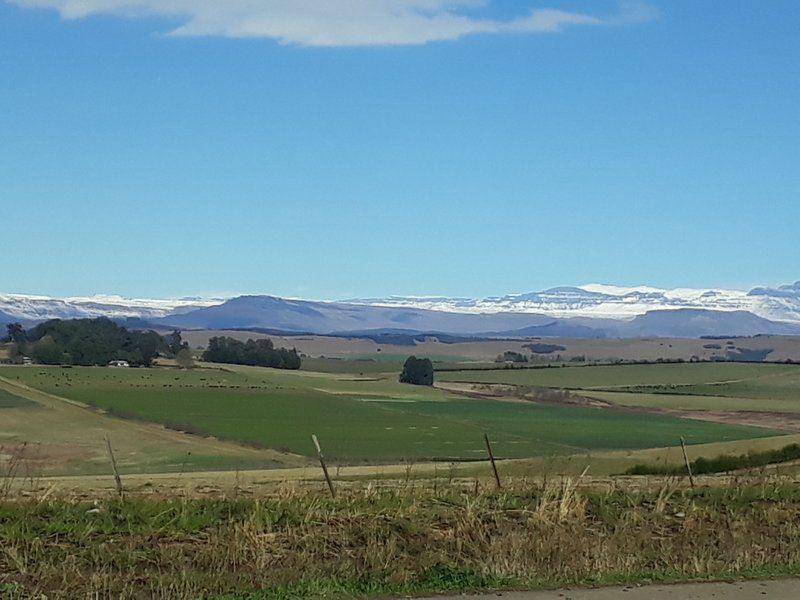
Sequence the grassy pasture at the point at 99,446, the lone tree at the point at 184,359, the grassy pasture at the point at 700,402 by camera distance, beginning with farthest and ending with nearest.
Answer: the lone tree at the point at 184,359, the grassy pasture at the point at 700,402, the grassy pasture at the point at 99,446

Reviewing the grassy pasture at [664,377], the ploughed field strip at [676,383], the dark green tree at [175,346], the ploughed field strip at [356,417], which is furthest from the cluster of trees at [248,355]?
the ploughed field strip at [356,417]

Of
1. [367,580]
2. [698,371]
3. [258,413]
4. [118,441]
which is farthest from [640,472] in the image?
[698,371]

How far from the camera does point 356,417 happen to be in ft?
269

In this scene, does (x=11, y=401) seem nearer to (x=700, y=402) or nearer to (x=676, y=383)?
(x=700, y=402)

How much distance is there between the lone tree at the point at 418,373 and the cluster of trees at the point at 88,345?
97.6 ft

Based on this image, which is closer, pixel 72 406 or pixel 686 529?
pixel 686 529

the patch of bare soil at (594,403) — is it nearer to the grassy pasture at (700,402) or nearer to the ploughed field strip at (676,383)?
the grassy pasture at (700,402)

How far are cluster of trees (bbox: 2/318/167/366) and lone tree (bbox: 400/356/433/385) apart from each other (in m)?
29.8

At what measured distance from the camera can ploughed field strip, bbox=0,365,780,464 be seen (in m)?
64.1

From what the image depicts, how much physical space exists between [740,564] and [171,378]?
96.7 meters

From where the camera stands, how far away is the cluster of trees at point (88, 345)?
124 m

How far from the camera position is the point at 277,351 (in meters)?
155

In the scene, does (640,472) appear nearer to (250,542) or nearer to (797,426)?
(250,542)

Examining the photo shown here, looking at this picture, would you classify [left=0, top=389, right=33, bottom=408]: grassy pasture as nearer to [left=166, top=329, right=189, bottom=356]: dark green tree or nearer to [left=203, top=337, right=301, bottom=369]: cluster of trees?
[left=166, top=329, right=189, bottom=356]: dark green tree
